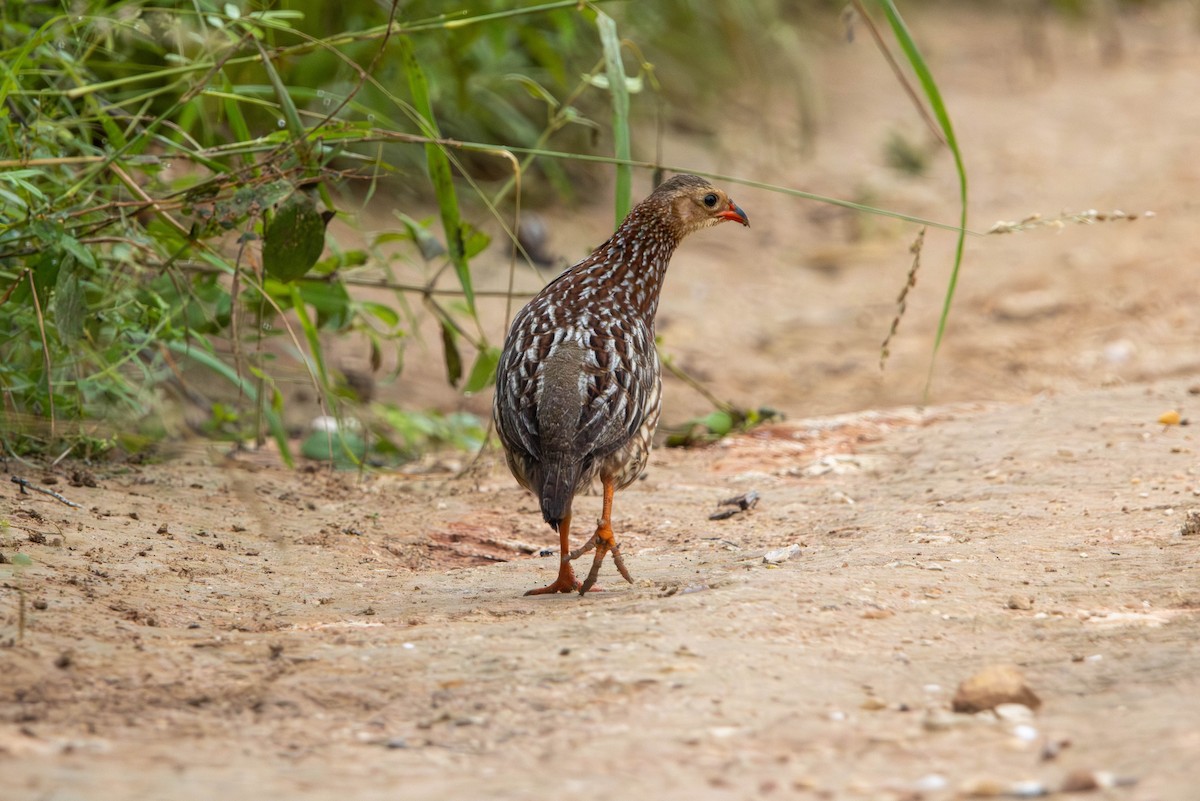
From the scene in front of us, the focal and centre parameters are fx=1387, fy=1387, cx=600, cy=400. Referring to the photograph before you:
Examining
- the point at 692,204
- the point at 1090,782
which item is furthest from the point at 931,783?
the point at 692,204

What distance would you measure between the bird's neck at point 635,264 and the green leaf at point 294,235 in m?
0.93

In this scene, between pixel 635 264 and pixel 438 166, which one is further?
pixel 635 264

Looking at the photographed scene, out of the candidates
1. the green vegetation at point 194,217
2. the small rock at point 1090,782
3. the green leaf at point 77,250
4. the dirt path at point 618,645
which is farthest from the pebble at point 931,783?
the green leaf at point 77,250

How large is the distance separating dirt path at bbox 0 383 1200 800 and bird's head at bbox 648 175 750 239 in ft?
3.56

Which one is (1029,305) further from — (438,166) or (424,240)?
(438,166)

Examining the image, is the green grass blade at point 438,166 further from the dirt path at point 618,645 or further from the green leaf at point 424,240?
the dirt path at point 618,645

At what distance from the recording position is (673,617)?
Answer: 312 centimetres

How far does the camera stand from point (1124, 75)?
47.3 feet

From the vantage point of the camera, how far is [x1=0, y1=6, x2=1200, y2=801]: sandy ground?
2.35m

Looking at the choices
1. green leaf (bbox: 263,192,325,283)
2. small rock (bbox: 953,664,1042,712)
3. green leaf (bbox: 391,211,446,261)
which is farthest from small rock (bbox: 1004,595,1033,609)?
green leaf (bbox: 391,211,446,261)

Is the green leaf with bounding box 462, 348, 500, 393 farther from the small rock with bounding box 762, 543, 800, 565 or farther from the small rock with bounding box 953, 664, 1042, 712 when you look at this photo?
the small rock with bounding box 953, 664, 1042, 712

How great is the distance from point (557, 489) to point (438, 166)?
4.96ft

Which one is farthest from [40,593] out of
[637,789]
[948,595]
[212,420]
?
[212,420]

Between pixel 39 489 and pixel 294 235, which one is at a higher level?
pixel 294 235
